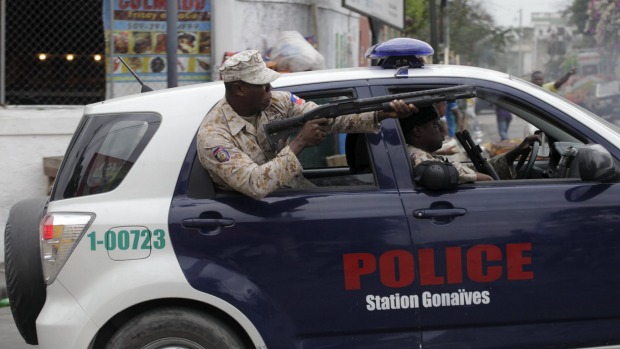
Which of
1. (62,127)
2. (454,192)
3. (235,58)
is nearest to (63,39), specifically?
(62,127)

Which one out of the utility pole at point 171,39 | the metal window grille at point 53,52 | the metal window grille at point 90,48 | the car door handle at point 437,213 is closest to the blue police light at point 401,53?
the car door handle at point 437,213

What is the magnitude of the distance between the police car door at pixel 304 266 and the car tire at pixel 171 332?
0.16 metres

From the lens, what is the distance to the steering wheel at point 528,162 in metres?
5.02

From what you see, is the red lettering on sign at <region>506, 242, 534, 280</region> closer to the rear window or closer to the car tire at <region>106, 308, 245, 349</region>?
the car tire at <region>106, 308, 245, 349</region>

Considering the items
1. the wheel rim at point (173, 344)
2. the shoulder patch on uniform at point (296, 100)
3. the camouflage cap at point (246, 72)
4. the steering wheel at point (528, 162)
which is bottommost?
the wheel rim at point (173, 344)

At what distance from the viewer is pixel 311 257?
161 inches

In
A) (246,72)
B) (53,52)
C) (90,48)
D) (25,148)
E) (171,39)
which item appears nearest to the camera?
(246,72)

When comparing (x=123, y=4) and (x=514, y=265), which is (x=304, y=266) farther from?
(x=123, y=4)

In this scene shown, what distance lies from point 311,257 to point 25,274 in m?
1.29

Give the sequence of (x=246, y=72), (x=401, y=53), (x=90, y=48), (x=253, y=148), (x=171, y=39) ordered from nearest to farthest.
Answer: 1. (x=246, y=72)
2. (x=253, y=148)
3. (x=401, y=53)
4. (x=171, y=39)
5. (x=90, y=48)

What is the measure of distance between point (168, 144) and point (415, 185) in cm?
110

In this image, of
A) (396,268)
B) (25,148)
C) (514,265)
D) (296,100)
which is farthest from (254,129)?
(25,148)

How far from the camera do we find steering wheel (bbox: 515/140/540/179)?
16.5ft

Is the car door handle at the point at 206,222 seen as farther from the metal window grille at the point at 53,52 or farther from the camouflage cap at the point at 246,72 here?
the metal window grille at the point at 53,52
